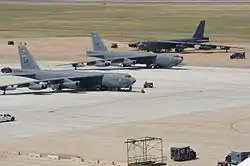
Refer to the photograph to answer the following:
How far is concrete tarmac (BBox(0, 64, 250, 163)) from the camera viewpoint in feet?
285

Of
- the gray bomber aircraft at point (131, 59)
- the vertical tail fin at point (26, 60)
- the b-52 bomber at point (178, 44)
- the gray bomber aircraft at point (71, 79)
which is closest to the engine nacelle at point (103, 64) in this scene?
the gray bomber aircraft at point (131, 59)

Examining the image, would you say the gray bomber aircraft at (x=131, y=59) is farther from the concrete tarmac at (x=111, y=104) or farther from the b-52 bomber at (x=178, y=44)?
the b-52 bomber at (x=178, y=44)

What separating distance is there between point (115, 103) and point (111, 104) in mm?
977

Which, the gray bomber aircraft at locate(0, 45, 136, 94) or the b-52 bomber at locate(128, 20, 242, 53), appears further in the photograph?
the b-52 bomber at locate(128, 20, 242, 53)

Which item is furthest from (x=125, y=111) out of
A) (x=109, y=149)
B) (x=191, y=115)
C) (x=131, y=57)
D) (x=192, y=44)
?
(x=192, y=44)

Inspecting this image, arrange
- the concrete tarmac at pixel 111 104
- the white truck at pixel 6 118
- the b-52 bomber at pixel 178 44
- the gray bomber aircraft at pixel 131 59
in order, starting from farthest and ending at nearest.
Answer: the b-52 bomber at pixel 178 44, the gray bomber aircraft at pixel 131 59, the white truck at pixel 6 118, the concrete tarmac at pixel 111 104

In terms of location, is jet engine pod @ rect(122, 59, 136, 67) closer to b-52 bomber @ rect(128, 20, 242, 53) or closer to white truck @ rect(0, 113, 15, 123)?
b-52 bomber @ rect(128, 20, 242, 53)

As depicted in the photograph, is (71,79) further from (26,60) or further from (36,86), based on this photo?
(26,60)

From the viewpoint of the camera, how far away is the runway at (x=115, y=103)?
8919 cm

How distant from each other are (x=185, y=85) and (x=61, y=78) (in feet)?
59.5

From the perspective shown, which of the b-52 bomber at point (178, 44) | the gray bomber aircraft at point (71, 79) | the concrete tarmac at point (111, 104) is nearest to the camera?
the concrete tarmac at point (111, 104)

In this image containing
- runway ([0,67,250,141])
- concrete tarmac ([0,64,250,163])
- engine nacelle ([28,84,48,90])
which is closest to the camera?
concrete tarmac ([0,64,250,163])

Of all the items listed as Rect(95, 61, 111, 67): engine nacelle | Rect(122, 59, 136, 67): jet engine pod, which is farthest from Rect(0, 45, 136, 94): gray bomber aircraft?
Rect(122, 59, 136, 67): jet engine pod

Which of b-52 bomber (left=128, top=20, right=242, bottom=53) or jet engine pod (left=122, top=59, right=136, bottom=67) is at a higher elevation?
b-52 bomber (left=128, top=20, right=242, bottom=53)
